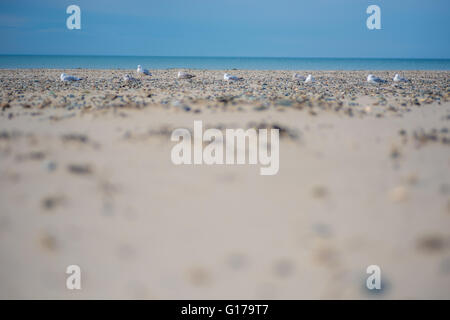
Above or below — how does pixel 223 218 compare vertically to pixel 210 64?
below

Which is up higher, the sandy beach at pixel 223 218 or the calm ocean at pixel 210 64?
the calm ocean at pixel 210 64

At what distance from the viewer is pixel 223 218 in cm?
254

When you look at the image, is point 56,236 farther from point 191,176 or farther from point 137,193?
point 191,176

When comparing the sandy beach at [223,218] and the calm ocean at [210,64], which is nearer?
the sandy beach at [223,218]

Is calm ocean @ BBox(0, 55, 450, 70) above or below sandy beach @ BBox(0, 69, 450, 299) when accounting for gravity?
above

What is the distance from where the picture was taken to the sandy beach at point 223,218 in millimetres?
1953

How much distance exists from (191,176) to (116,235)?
1106mm

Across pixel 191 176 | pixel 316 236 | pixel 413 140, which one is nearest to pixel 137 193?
pixel 191 176

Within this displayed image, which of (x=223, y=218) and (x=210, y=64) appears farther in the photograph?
(x=210, y=64)

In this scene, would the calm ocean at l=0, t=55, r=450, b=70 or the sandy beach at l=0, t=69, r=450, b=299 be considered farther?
the calm ocean at l=0, t=55, r=450, b=70

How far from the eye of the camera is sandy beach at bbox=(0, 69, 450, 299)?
6.41 feet
